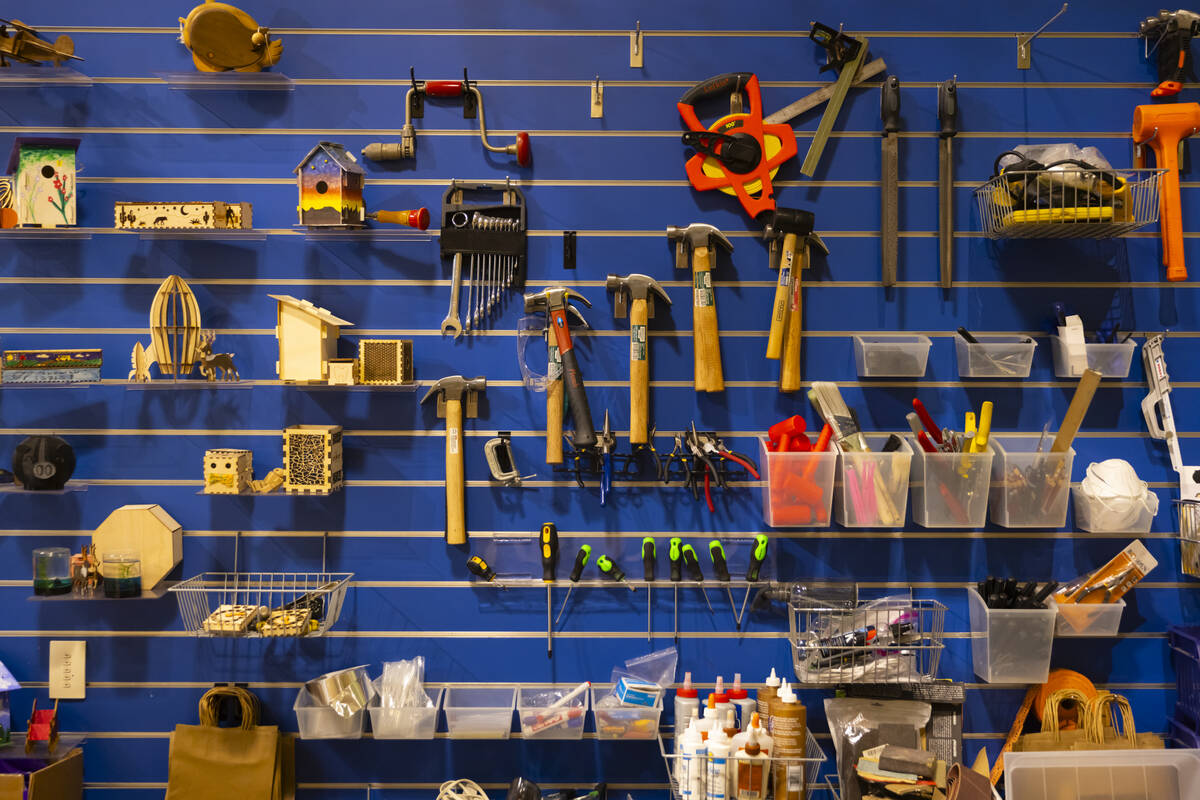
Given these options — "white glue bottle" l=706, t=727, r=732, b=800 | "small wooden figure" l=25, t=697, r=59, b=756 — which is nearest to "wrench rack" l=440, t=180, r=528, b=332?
"white glue bottle" l=706, t=727, r=732, b=800

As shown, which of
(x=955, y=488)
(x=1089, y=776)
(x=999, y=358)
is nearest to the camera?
(x=1089, y=776)

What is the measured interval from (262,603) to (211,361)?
0.81m

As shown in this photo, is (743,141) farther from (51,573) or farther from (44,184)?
(51,573)

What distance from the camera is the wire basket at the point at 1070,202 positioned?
251 cm

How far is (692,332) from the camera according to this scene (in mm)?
2803

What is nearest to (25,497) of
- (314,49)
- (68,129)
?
(68,129)

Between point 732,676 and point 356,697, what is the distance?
46.8 inches

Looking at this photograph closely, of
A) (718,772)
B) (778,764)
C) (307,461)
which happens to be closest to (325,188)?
(307,461)

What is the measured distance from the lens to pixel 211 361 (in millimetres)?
2658

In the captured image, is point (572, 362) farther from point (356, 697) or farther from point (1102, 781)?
point (1102, 781)

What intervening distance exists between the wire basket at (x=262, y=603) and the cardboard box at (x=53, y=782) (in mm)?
550

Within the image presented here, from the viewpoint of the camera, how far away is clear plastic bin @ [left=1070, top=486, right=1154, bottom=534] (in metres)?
2.67

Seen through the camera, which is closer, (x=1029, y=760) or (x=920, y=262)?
(x=1029, y=760)

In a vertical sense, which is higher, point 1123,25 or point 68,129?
point 1123,25
